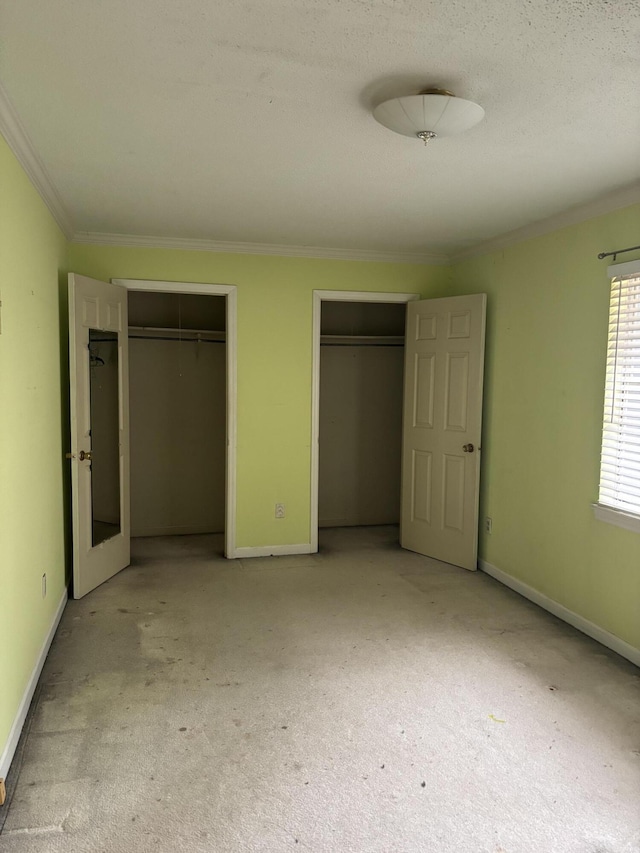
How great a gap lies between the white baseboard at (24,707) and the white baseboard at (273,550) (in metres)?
1.62

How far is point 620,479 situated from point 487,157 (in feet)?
5.97

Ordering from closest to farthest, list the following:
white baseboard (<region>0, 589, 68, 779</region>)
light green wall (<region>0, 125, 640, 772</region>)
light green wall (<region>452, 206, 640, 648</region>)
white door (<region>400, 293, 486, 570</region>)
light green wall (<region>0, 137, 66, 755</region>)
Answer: white baseboard (<region>0, 589, 68, 779</region>)
light green wall (<region>0, 137, 66, 755</region>)
light green wall (<region>0, 125, 640, 772</region>)
light green wall (<region>452, 206, 640, 648</region>)
white door (<region>400, 293, 486, 570</region>)

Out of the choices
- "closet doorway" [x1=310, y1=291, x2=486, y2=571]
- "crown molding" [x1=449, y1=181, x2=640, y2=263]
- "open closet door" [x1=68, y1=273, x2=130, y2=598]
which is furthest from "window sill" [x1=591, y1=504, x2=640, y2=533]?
"open closet door" [x1=68, y1=273, x2=130, y2=598]

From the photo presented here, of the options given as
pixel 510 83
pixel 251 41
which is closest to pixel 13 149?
pixel 251 41

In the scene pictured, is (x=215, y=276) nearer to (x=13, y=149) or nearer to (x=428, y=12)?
(x=13, y=149)

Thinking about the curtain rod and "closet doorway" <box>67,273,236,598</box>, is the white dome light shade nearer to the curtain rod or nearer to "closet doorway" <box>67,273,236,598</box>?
the curtain rod

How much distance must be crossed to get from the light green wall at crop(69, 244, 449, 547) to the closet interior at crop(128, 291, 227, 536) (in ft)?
2.80

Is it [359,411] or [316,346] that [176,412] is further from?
[359,411]

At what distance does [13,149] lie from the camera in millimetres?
2539

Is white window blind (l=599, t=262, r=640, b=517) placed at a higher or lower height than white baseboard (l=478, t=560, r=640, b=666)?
higher

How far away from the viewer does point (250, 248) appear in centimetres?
474

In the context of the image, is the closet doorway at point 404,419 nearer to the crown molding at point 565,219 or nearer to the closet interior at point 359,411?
the closet interior at point 359,411

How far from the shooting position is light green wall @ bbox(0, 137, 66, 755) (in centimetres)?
239

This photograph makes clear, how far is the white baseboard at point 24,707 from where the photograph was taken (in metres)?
2.26
